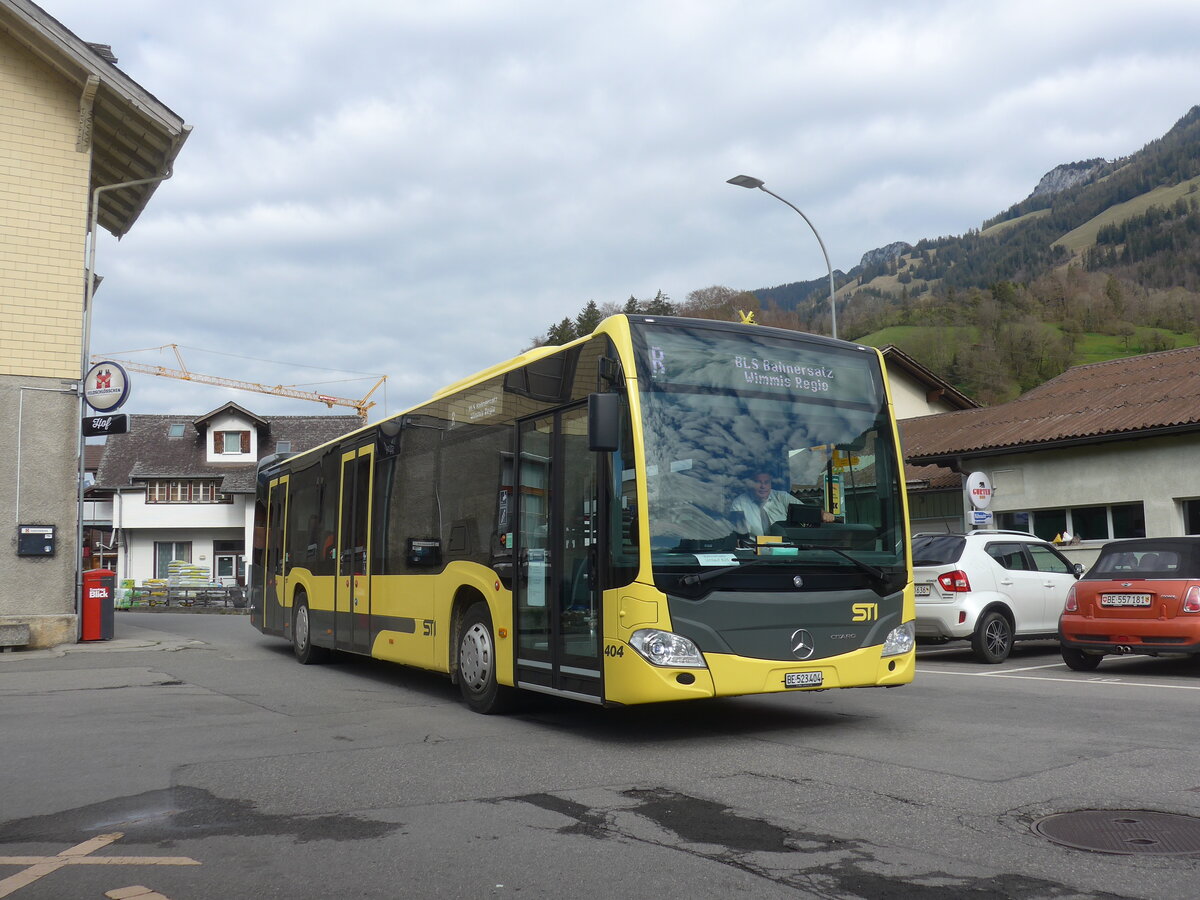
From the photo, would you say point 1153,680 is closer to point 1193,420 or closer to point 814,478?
point 814,478

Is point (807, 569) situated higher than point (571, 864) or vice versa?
point (807, 569)

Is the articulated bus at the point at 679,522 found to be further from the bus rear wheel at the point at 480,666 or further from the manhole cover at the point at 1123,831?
the manhole cover at the point at 1123,831

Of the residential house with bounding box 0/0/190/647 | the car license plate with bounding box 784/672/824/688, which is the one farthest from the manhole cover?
the residential house with bounding box 0/0/190/647

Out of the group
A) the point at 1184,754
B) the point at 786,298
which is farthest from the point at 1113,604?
the point at 786,298

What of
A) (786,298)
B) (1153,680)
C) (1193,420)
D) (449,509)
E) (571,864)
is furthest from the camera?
(786,298)

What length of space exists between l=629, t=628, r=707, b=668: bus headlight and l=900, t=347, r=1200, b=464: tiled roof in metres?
16.3

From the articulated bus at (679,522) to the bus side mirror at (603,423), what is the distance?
1cm

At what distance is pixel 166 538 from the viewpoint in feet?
190

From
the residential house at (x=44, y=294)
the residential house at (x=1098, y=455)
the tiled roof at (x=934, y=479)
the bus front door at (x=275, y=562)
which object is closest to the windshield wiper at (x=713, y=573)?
the bus front door at (x=275, y=562)

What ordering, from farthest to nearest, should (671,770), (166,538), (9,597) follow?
(166,538) < (9,597) < (671,770)

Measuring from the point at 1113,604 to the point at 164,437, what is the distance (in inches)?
2171

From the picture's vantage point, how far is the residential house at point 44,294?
18.3 meters

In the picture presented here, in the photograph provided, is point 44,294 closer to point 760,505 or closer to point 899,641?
point 760,505

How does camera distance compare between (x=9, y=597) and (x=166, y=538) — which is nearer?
(x=9, y=597)
